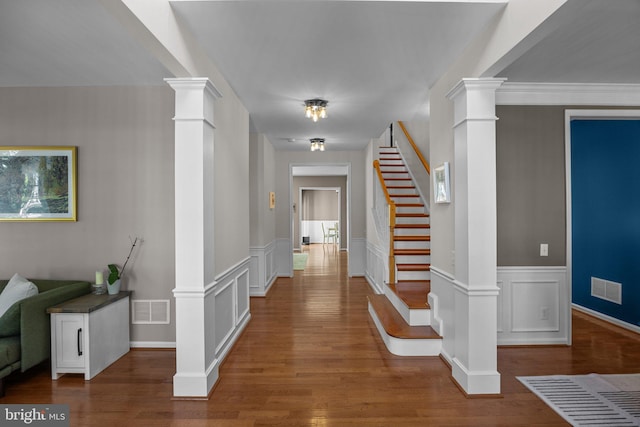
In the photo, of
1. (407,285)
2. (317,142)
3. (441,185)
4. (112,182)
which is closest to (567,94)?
(441,185)

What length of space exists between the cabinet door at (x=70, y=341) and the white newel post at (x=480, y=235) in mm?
3248

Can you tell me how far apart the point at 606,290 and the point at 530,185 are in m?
2.15

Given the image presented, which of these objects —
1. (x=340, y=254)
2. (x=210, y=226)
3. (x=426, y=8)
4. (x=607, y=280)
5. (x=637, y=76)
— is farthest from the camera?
(x=340, y=254)

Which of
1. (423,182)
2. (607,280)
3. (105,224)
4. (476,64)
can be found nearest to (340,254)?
(423,182)

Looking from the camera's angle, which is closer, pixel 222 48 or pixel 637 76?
pixel 222 48

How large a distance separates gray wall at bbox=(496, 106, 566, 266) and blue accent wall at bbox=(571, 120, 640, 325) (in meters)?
1.39

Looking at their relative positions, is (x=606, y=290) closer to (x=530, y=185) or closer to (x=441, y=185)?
(x=530, y=185)

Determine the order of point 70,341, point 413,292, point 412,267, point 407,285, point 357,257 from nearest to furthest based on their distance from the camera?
point 70,341
point 413,292
point 407,285
point 412,267
point 357,257

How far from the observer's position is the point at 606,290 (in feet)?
15.5

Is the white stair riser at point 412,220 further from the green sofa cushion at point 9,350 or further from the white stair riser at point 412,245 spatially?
the green sofa cushion at point 9,350

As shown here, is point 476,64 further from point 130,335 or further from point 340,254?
point 340,254

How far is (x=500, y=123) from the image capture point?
3883 mm

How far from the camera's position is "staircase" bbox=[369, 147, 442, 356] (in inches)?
142

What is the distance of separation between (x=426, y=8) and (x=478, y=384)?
9.15ft
